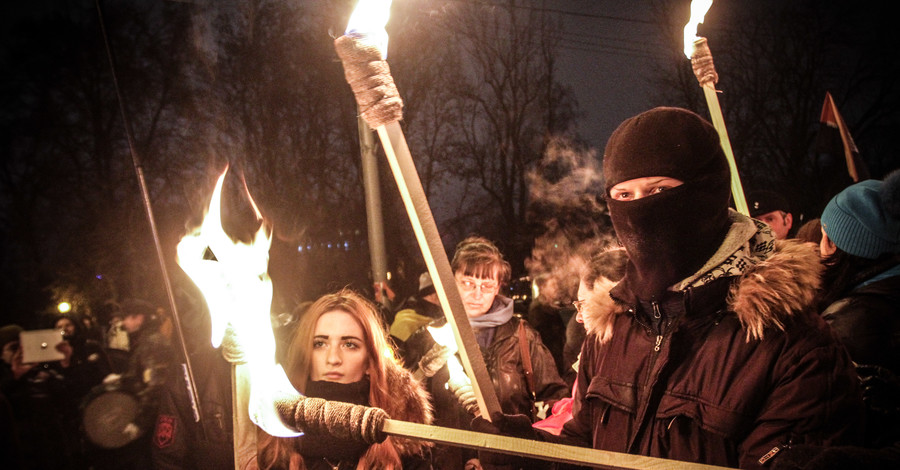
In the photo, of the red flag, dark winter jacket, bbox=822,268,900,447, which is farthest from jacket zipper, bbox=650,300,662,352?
the red flag

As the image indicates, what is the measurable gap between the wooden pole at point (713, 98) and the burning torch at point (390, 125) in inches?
74.6

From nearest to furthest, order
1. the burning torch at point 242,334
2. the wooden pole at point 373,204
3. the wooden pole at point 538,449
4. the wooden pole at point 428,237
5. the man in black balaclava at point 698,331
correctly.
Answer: the wooden pole at point 538,449
the man in black balaclava at point 698,331
the wooden pole at point 428,237
the burning torch at point 242,334
the wooden pole at point 373,204

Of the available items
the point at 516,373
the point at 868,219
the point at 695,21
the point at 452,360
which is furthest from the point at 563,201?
the point at 868,219

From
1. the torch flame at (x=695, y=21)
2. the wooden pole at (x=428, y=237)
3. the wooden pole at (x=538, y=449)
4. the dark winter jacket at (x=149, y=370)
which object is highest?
the torch flame at (x=695, y=21)

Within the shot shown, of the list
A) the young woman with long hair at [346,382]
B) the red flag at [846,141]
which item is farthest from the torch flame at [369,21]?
the red flag at [846,141]

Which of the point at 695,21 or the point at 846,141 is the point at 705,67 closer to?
the point at 695,21

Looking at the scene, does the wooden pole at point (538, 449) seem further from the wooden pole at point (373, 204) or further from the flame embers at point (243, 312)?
the wooden pole at point (373, 204)

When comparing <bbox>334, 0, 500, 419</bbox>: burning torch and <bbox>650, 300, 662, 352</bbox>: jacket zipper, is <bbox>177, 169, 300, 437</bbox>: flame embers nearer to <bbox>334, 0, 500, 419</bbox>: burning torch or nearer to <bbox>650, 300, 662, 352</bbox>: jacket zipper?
<bbox>334, 0, 500, 419</bbox>: burning torch

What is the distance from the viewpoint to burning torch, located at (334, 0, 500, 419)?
1.82 metres

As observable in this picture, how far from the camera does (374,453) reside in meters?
2.66

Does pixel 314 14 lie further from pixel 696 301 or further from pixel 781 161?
pixel 781 161

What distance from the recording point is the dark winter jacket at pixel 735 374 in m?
1.55

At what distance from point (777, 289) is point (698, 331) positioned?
27 cm

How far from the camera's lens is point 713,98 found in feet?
9.93
